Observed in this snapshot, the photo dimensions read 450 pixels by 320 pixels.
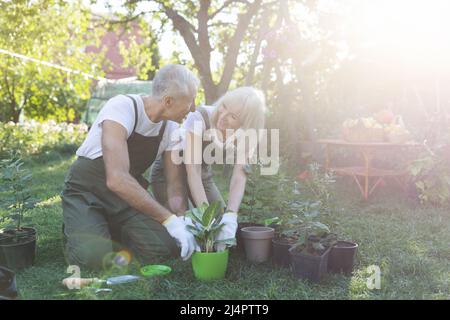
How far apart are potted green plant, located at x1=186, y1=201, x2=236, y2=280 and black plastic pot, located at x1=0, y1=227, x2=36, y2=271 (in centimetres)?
88

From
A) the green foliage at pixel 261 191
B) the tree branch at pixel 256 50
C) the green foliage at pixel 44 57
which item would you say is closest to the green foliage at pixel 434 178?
the green foliage at pixel 261 191

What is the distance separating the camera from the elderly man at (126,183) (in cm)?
235

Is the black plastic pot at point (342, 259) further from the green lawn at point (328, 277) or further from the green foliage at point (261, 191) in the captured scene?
the green foliage at point (261, 191)

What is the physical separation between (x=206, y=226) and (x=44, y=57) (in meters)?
8.00

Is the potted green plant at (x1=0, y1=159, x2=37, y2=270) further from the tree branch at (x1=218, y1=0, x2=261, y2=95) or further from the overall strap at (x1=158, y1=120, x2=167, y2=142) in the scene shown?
the tree branch at (x1=218, y1=0, x2=261, y2=95)

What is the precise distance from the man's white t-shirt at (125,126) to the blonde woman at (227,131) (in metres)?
0.09

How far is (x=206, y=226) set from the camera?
7.24 feet

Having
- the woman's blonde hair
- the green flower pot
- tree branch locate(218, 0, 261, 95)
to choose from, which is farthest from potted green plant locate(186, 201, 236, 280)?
tree branch locate(218, 0, 261, 95)

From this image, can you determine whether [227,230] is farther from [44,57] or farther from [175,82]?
[44,57]

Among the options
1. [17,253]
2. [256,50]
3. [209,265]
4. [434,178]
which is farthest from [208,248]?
[256,50]
